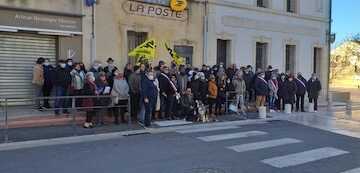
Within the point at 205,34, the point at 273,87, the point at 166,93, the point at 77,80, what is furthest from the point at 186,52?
the point at 77,80

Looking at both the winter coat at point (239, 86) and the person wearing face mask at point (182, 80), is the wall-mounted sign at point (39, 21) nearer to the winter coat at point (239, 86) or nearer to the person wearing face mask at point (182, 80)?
the person wearing face mask at point (182, 80)

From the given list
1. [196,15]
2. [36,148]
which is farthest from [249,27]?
[36,148]

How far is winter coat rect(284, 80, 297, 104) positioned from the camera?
20047 mm

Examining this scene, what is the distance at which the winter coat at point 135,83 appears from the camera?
48.9 ft

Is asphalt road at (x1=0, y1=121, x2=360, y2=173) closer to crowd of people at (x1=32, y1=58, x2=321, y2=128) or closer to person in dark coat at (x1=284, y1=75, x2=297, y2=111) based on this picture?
crowd of people at (x1=32, y1=58, x2=321, y2=128)

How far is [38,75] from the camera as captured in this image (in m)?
15.4

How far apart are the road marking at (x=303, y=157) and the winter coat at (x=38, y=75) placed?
8.08 metres

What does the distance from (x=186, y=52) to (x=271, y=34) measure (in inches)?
238

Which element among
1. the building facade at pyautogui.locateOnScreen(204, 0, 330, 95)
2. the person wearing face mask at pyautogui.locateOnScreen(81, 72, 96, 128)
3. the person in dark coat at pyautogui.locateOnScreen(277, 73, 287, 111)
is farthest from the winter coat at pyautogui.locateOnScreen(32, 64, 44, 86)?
the person in dark coat at pyautogui.locateOnScreen(277, 73, 287, 111)

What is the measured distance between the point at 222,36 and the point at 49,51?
8514 mm

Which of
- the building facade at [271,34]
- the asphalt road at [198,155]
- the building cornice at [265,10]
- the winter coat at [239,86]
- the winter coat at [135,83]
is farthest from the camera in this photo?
the building facade at [271,34]

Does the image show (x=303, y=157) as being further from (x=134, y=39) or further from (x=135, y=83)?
(x=134, y=39)

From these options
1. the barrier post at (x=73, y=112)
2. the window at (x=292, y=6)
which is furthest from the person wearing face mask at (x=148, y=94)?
the window at (x=292, y=6)

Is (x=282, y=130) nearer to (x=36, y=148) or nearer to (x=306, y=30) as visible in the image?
(x=36, y=148)
